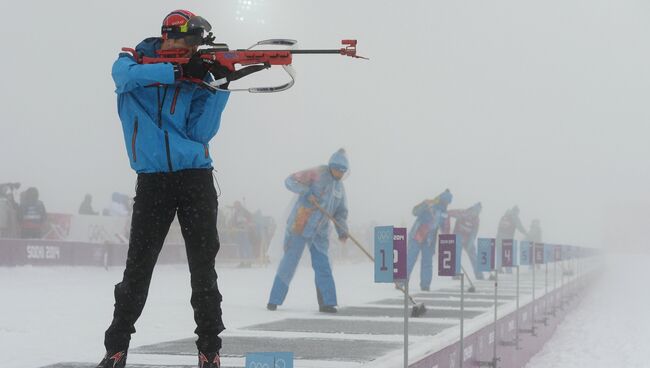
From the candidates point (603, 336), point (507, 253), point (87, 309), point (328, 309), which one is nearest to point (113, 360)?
point (328, 309)

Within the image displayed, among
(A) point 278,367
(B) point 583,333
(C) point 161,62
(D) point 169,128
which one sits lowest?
(B) point 583,333

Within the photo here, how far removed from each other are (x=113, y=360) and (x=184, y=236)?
501mm

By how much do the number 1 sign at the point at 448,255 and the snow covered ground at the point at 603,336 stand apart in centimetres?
395

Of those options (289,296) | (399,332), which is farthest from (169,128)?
(289,296)

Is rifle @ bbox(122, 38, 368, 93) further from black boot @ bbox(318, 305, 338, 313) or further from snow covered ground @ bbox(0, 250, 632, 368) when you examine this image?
black boot @ bbox(318, 305, 338, 313)

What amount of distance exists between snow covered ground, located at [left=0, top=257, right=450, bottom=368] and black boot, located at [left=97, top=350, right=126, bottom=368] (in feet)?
3.65

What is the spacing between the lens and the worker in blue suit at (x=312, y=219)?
891cm

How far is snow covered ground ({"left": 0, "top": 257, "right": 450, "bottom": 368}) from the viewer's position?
5339 millimetres

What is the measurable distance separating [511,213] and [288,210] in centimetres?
1282

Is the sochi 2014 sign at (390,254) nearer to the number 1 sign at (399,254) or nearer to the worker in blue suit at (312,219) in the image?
the number 1 sign at (399,254)

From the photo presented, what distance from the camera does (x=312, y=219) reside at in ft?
29.5

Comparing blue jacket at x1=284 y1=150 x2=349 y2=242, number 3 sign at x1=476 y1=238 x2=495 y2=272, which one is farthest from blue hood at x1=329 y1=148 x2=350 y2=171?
number 3 sign at x1=476 y1=238 x2=495 y2=272

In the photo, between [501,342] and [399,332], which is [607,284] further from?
[399,332]

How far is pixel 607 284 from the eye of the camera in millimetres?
25984
